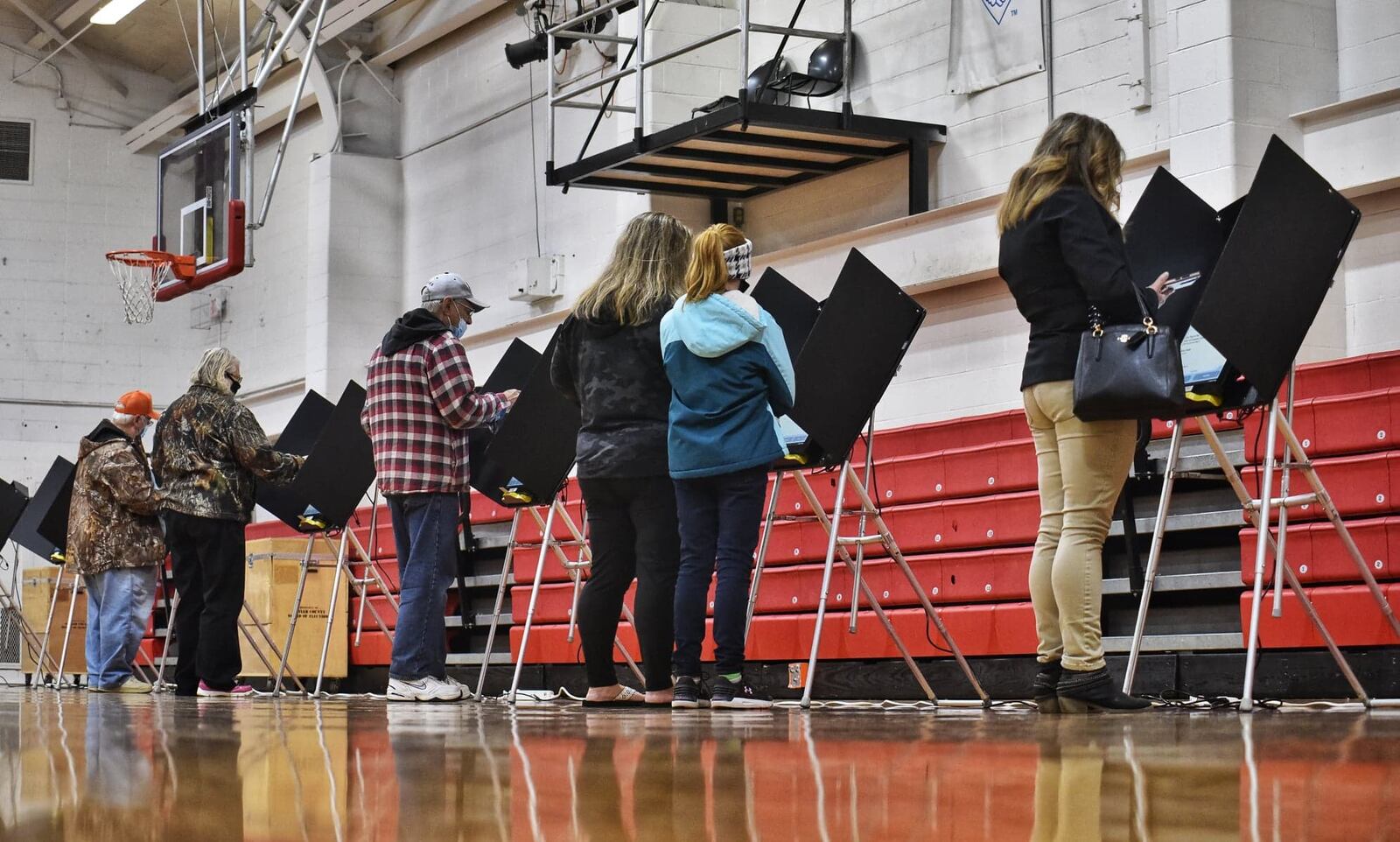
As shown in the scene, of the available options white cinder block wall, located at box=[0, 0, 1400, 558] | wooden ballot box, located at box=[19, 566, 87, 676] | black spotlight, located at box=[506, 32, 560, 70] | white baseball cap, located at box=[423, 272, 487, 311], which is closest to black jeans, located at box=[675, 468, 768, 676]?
white baseball cap, located at box=[423, 272, 487, 311]

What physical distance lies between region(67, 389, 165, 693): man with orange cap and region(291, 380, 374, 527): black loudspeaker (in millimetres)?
970

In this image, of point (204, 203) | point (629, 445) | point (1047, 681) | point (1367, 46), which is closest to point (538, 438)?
point (629, 445)

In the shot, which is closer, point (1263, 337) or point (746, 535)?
point (1263, 337)

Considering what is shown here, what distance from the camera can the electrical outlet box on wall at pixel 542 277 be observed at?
9.95 meters

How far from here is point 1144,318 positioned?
11.5ft

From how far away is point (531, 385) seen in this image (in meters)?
5.64

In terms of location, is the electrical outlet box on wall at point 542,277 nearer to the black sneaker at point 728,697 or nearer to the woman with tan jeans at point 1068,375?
the black sneaker at point 728,697

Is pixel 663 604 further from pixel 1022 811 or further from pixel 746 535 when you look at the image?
pixel 1022 811

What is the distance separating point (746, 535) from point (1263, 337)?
1.32 metres

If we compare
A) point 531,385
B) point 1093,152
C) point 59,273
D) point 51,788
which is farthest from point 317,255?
point 51,788

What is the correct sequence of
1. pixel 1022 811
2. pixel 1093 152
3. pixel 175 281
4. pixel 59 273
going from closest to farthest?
pixel 1022 811, pixel 1093 152, pixel 175 281, pixel 59 273

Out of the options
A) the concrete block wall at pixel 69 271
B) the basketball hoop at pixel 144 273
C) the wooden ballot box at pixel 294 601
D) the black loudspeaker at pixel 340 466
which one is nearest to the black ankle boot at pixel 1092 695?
the black loudspeaker at pixel 340 466

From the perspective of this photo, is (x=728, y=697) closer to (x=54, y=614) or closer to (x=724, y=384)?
(x=724, y=384)

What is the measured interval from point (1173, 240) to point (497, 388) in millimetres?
3047
